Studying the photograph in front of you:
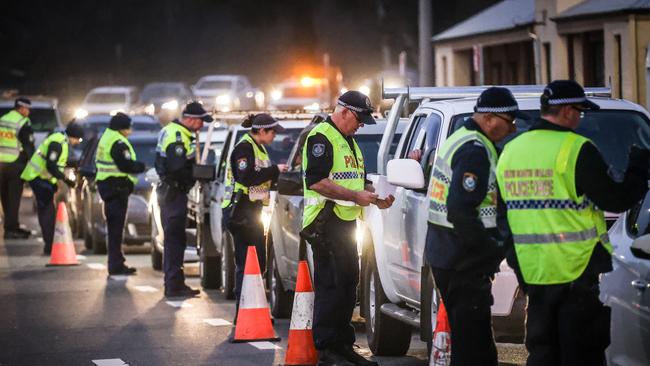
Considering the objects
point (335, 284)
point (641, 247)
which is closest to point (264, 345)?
point (335, 284)

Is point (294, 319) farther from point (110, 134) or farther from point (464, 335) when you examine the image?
point (110, 134)

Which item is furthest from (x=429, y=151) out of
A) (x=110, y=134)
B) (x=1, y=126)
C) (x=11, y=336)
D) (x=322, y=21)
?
Result: (x=322, y=21)

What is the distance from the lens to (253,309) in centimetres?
1234

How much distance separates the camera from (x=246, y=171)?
1333cm

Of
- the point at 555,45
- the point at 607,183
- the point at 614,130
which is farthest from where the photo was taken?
the point at 555,45

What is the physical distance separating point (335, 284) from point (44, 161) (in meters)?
12.5

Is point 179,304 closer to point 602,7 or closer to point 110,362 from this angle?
point 110,362

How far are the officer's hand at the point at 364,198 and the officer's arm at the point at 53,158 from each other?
12.2 metres

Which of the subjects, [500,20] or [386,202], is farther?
[500,20]

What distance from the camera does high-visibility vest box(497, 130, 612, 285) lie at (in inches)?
293

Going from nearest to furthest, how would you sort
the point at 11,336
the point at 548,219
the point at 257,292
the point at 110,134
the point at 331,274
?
the point at 548,219 < the point at 331,274 < the point at 257,292 < the point at 11,336 < the point at 110,134

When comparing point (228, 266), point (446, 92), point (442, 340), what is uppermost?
point (446, 92)

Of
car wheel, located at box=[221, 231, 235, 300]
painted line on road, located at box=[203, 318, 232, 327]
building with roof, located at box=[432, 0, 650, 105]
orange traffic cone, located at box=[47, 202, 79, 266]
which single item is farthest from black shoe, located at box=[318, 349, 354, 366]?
building with roof, located at box=[432, 0, 650, 105]

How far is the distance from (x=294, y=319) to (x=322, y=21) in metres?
69.5
